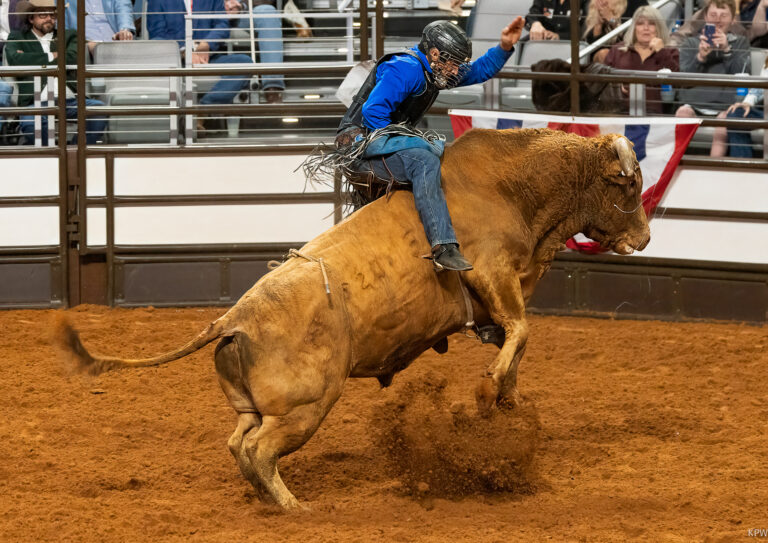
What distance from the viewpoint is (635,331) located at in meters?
9.56

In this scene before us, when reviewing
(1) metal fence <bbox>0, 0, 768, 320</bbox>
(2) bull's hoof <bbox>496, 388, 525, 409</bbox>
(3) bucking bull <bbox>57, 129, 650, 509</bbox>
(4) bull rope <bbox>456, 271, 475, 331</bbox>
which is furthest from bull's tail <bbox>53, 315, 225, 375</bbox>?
(1) metal fence <bbox>0, 0, 768, 320</bbox>

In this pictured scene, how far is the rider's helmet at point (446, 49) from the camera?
5.41 metres

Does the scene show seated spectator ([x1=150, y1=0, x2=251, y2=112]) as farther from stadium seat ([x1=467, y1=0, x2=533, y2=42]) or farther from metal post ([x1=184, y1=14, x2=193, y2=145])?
stadium seat ([x1=467, y1=0, x2=533, y2=42])

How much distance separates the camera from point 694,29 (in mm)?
10188

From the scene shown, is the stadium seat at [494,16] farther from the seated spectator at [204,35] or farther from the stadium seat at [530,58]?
the seated spectator at [204,35]

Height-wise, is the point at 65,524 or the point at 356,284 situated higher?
the point at 356,284

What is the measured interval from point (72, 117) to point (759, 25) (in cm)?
709

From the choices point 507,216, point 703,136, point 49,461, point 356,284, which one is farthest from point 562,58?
point 49,461

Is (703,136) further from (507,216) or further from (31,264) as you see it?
(31,264)

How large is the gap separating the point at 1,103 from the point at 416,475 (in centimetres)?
726

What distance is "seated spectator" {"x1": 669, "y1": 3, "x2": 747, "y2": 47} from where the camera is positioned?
33.1ft

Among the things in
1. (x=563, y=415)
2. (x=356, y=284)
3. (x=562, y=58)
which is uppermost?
(x=562, y=58)

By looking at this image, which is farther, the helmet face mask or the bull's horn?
the bull's horn

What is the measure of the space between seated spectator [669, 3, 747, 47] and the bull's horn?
498cm
